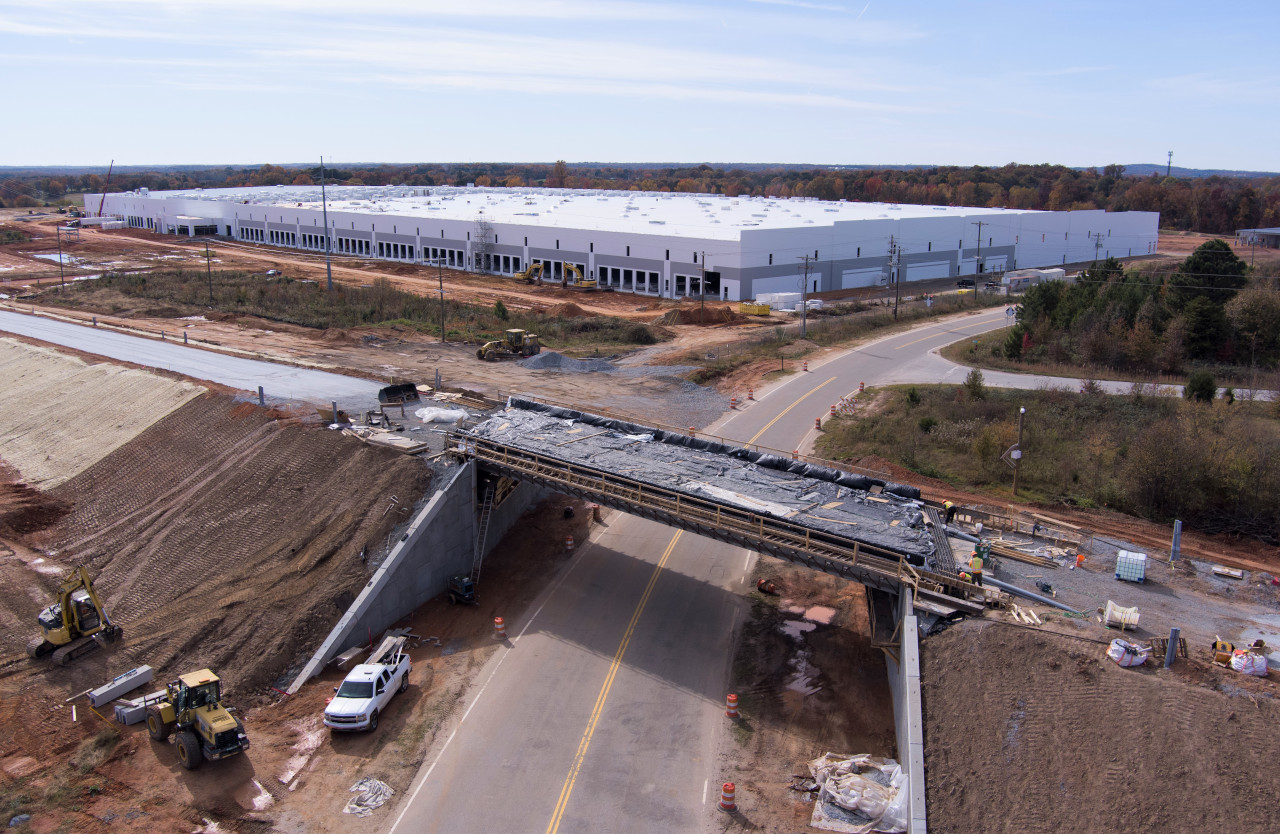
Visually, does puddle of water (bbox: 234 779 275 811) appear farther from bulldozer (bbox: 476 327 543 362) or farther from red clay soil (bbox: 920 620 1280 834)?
bulldozer (bbox: 476 327 543 362)

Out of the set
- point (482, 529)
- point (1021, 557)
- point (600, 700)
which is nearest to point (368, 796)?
point (600, 700)

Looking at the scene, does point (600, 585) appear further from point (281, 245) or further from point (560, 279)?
point (281, 245)

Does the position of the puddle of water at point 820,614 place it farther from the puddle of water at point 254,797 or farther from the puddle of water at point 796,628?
the puddle of water at point 254,797

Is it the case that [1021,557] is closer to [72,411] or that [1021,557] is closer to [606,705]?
[606,705]

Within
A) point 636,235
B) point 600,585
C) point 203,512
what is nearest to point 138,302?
point 636,235

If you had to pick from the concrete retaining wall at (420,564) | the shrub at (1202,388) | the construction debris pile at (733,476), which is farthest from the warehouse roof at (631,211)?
the concrete retaining wall at (420,564)

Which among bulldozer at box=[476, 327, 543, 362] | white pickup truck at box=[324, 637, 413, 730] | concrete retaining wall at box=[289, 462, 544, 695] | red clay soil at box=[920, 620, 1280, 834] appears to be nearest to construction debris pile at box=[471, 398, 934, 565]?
concrete retaining wall at box=[289, 462, 544, 695]
